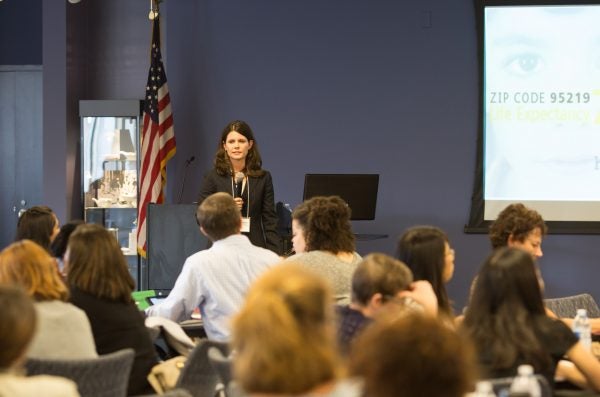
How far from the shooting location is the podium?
664 centimetres

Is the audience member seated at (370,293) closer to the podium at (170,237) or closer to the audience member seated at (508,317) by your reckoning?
the audience member seated at (508,317)

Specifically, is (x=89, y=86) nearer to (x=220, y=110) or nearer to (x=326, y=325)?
(x=220, y=110)

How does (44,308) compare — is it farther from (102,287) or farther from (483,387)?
(483,387)

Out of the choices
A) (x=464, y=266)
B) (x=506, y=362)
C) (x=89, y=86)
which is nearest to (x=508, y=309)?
(x=506, y=362)

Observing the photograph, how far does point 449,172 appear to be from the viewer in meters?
8.62

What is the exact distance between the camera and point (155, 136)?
8.47 meters

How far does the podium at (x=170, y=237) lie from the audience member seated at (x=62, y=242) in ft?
6.67

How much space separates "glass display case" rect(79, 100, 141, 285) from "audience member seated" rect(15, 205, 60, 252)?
393 cm

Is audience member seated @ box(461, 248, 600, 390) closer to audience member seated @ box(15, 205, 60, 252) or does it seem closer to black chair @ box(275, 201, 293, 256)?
audience member seated @ box(15, 205, 60, 252)

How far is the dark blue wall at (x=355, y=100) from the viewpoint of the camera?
28.2 feet

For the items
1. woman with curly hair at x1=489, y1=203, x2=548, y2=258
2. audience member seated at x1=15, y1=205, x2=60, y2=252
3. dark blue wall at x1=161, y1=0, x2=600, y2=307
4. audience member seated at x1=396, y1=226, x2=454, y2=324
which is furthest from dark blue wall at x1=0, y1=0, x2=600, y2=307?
audience member seated at x1=396, y1=226, x2=454, y2=324

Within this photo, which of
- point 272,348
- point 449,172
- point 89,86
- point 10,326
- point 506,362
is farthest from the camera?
point 89,86

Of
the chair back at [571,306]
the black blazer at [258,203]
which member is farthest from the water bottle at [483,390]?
the black blazer at [258,203]

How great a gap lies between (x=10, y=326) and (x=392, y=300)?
143cm
